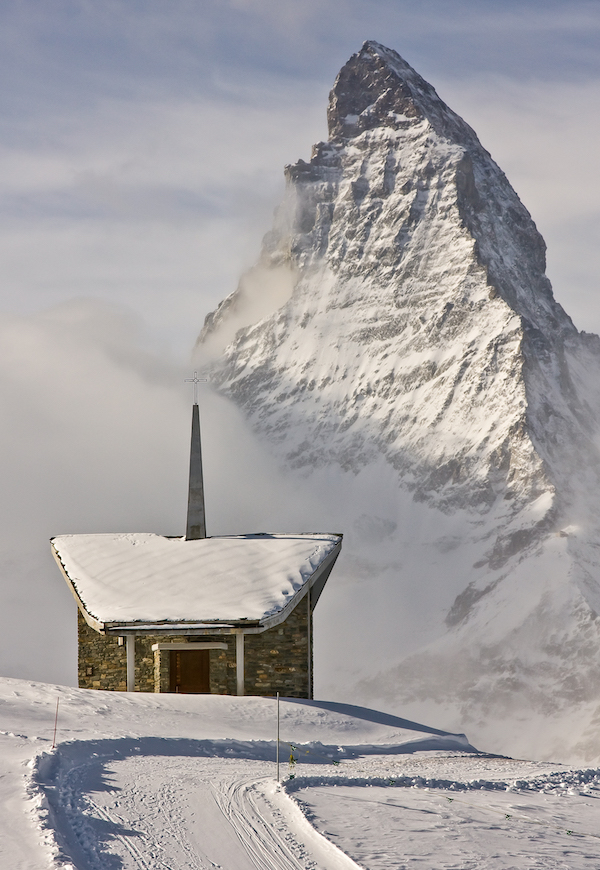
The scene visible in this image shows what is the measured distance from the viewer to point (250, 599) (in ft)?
84.7

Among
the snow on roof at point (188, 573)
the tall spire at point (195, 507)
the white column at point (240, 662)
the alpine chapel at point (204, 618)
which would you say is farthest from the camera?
the tall spire at point (195, 507)

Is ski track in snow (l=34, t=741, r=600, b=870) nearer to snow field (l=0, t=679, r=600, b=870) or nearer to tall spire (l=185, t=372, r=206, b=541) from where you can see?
snow field (l=0, t=679, r=600, b=870)

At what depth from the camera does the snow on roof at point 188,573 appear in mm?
25531

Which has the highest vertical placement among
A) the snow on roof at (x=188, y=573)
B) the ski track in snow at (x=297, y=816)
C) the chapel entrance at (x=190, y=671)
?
the snow on roof at (x=188, y=573)

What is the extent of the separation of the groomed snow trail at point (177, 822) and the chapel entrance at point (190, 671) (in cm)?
945

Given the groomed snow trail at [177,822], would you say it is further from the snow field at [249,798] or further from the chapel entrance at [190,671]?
the chapel entrance at [190,671]

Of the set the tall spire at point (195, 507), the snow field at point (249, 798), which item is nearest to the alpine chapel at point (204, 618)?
the tall spire at point (195, 507)

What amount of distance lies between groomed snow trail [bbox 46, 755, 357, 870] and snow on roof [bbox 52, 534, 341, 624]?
9617 millimetres

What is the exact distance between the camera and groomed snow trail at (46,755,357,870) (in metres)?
11.5

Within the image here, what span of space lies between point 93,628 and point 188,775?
11.1 meters

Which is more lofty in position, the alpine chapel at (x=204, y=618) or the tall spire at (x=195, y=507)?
the tall spire at (x=195, y=507)

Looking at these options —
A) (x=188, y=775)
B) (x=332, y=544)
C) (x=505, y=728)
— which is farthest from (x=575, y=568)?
(x=188, y=775)

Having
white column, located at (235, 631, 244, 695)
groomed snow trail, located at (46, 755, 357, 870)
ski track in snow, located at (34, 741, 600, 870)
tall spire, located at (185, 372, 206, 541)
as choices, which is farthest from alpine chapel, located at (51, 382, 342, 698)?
groomed snow trail, located at (46, 755, 357, 870)

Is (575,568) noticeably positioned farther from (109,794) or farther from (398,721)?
(109,794)
